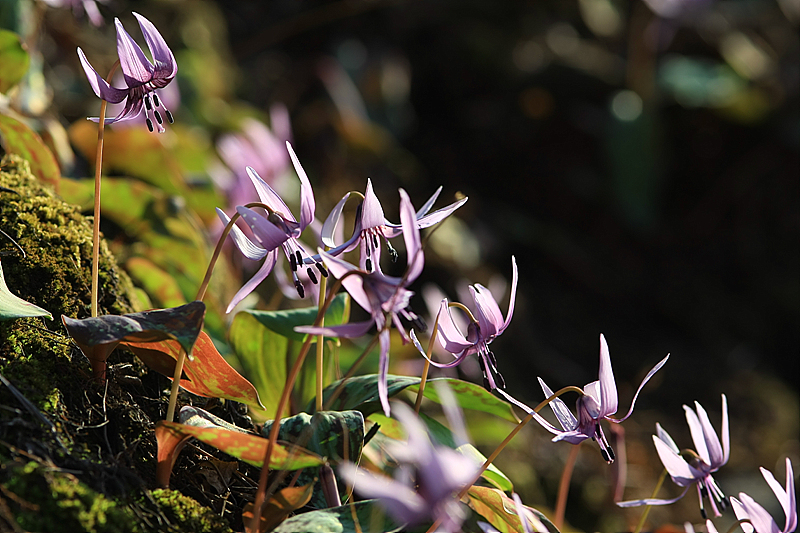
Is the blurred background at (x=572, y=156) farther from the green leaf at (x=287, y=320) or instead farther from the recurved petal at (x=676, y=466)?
the recurved petal at (x=676, y=466)

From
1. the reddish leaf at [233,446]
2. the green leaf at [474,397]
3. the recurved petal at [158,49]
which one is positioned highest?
the recurved petal at [158,49]

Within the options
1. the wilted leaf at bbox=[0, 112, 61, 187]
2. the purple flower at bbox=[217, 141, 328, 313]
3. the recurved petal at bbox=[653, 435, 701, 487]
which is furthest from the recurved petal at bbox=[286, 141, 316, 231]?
the wilted leaf at bbox=[0, 112, 61, 187]

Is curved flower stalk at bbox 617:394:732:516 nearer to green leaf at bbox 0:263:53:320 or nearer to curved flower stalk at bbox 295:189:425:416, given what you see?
curved flower stalk at bbox 295:189:425:416

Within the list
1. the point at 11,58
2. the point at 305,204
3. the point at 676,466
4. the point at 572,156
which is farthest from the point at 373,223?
the point at 572,156

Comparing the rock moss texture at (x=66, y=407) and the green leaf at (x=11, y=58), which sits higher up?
the green leaf at (x=11, y=58)

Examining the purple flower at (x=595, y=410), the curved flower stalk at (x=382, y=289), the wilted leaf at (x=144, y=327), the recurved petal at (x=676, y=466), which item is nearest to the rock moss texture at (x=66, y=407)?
the wilted leaf at (x=144, y=327)

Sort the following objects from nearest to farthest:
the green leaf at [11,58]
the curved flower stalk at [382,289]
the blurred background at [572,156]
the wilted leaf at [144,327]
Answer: the curved flower stalk at [382,289], the wilted leaf at [144,327], the green leaf at [11,58], the blurred background at [572,156]
